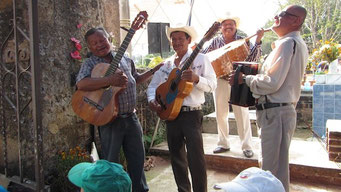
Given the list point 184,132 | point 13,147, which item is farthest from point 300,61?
point 13,147

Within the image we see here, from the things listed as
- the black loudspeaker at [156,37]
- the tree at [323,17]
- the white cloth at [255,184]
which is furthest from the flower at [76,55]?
the tree at [323,17]

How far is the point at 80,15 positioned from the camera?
3322 millimetres

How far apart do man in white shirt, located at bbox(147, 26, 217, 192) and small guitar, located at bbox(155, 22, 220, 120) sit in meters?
0.07

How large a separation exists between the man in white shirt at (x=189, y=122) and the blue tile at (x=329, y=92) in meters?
3.69

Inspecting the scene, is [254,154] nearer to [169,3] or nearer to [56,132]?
[56,132]

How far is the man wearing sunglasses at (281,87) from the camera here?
233 cm

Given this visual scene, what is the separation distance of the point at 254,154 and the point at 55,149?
2.64 meters

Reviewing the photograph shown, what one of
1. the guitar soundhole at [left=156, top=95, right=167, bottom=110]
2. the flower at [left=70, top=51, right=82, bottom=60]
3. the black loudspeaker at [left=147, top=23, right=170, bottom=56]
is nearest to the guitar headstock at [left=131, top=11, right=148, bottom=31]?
the guitar soundhole at [left=156, top=95, right=167, bottom=110]

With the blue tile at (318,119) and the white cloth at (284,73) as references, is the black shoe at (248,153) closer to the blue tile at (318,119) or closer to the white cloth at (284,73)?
the white cloth at (284,73)

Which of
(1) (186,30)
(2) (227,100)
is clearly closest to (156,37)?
(2) (227,100)

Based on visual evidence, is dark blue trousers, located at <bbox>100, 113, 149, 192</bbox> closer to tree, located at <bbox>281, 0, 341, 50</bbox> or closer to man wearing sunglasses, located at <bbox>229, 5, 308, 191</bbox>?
man wearing sunglasses, located at <bbox>229, 5, 308, 191</bbox>

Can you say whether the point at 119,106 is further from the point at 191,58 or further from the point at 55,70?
the point at 55,70

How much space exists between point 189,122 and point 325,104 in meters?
4.00

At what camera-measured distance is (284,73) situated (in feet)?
7.57
